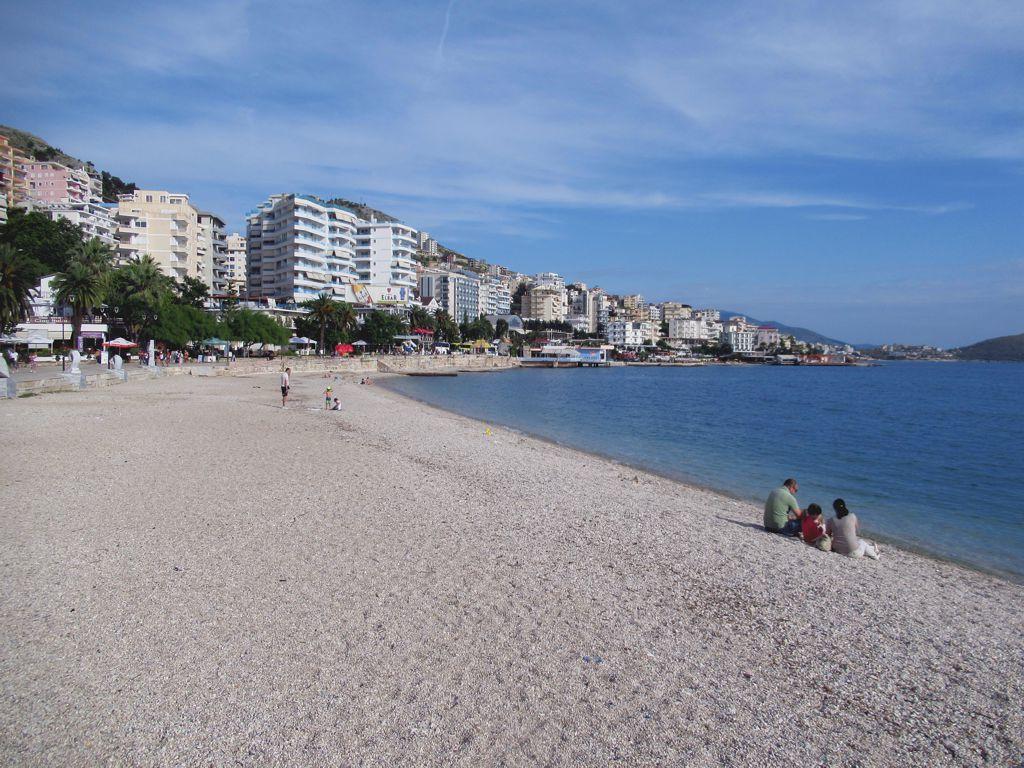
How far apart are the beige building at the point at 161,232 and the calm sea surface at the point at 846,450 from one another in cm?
4746

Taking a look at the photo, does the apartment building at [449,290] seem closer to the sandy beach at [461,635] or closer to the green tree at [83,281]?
the green tree at [83,281]

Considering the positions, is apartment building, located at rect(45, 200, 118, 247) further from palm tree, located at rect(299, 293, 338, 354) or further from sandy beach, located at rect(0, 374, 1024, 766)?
sandy beach, located at rect(0, 374, 1024, 766)

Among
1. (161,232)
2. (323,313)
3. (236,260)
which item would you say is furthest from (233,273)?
(323,313)

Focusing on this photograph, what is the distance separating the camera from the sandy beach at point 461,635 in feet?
16.0

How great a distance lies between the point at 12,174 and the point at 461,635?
12499 centimetres

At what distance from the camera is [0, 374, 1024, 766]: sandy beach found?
4875 mm

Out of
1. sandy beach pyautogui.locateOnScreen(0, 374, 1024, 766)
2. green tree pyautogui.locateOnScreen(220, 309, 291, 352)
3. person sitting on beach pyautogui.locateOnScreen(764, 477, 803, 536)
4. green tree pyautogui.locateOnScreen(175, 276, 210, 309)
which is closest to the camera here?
sandy beach pyautogui.locateOnScreen(0, 374, 1024, 766)

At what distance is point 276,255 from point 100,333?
152ft

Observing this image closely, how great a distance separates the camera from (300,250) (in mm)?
91938

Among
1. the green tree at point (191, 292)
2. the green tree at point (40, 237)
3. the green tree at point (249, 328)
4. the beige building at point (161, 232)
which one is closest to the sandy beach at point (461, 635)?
the green tree at point (249, 328)

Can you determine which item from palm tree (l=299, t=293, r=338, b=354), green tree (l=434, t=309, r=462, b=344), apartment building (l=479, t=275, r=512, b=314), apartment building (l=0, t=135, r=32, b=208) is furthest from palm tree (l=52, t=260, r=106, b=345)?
apartment building (l=479, t=275, r=512, b=314)

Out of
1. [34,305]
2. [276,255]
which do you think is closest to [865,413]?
[34,305]

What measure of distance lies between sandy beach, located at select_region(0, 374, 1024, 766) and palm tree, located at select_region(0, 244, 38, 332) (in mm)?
30182

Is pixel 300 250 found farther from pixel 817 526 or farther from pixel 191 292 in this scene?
pixel 817 526
